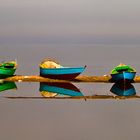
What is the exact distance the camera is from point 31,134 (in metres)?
24.2

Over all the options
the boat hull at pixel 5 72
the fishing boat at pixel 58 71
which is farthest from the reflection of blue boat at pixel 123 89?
the boat hull at pixel 5 72

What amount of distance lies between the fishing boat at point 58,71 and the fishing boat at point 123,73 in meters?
2.88

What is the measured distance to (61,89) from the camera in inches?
1583

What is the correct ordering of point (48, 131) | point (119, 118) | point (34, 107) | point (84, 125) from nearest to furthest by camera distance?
point (48, 131)
point (84, 125)
point (119, 118)
point (34, 107)

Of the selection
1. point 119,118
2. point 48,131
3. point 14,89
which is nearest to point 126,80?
point 14,89

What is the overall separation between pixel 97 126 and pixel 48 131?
3336 millimetres

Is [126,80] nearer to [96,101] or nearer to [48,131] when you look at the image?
[96,101]

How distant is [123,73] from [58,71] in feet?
19.2

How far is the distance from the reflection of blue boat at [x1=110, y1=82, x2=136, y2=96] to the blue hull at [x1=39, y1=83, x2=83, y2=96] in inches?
123

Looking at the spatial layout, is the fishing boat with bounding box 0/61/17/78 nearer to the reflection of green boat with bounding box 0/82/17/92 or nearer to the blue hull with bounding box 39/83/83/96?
the reflection of green boat with bounding box 0/82/17/92

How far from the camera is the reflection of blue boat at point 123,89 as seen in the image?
38.7 meters

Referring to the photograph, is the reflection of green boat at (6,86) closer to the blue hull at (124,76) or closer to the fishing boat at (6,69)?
the fishing boat at (6,69)

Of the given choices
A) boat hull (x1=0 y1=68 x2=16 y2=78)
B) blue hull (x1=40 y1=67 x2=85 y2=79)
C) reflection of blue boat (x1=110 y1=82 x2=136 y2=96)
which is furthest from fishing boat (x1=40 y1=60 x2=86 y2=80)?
reflection of blue boat (x1=110 y1=82 x2=136 y2=96)

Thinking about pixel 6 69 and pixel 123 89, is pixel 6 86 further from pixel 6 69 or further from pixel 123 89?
pixel 123 89
